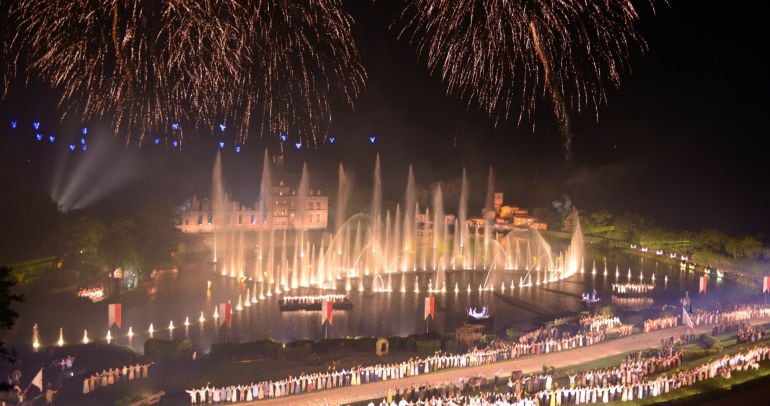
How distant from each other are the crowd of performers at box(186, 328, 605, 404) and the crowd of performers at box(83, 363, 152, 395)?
2937 millimetres

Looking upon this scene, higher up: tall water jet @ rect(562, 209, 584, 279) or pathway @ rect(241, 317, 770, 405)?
tall water jet @ rect(562, 209, 584, 279)

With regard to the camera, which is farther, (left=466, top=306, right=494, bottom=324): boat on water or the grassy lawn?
(left=466, top=306, right=494, bottom=324): boat on water

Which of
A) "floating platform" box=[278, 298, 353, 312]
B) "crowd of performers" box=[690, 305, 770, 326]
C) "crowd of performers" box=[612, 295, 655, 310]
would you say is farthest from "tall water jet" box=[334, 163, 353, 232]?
"crowd of performers" box=[690, 305, 770, 326]

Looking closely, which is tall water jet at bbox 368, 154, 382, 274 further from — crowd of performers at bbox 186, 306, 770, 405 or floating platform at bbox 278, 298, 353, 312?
crowd of performers at bbox 186, 306, 770, 405

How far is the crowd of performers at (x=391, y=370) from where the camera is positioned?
1714 cm

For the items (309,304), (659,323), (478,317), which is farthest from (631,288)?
(309,304)

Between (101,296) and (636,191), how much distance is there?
226ft

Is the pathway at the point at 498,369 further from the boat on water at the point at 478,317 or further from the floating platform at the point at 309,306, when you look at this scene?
the floating platform at the point at 309,306

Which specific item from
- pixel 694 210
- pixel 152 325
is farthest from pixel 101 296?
pixel 694 210

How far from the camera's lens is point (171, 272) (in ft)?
134

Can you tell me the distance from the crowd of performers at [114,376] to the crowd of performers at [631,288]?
2735cm

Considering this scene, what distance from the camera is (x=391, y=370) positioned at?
1961cm

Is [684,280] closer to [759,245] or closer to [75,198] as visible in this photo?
[759,245]

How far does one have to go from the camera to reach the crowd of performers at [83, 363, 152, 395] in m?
18.1
